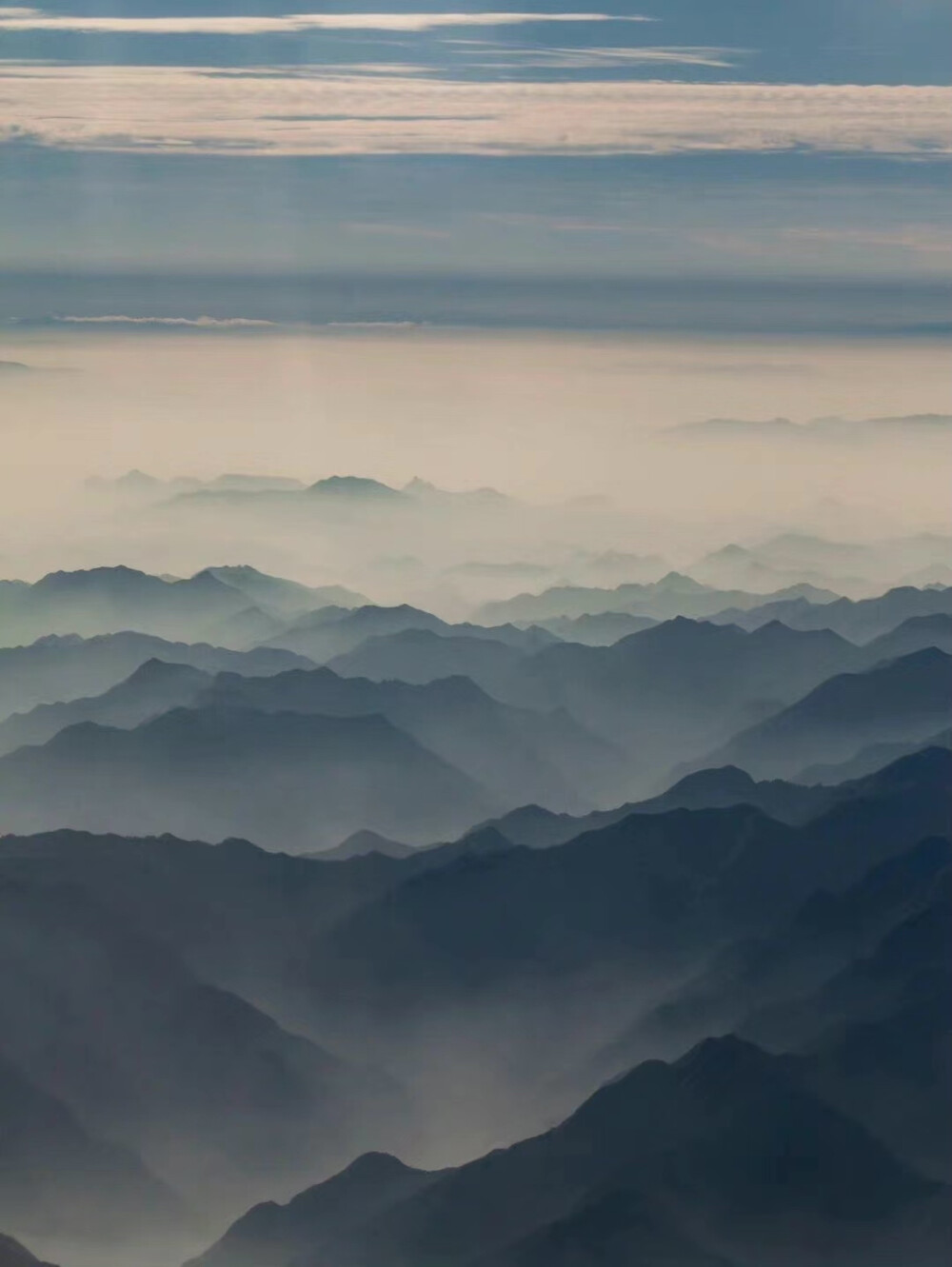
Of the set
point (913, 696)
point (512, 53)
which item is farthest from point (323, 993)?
point (512, 53)

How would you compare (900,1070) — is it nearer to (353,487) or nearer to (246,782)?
(246,782)

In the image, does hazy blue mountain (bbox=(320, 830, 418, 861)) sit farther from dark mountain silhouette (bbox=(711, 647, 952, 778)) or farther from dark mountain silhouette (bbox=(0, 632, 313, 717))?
dark mountain silhouette (bbox=(711, 647, 952, 778))

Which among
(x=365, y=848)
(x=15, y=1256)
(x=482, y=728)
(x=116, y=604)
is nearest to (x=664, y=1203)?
(x=365, y=848)

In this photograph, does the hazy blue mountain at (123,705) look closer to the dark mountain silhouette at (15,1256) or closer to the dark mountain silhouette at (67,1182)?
the dark mountain silhouette at (67,1182)

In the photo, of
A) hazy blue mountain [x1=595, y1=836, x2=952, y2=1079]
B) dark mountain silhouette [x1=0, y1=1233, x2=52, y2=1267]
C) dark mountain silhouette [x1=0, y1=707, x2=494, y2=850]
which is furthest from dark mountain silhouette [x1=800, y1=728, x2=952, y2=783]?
dark mountain silhouette [x1=0, y1=1233, x2=52, y2=1267]

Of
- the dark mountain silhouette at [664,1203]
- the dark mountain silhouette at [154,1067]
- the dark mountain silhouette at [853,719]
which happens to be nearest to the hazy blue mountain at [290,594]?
the dark mountain silhouette at [154,1067]

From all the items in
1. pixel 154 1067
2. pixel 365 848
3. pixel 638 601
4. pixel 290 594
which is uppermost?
pixel 290 594
